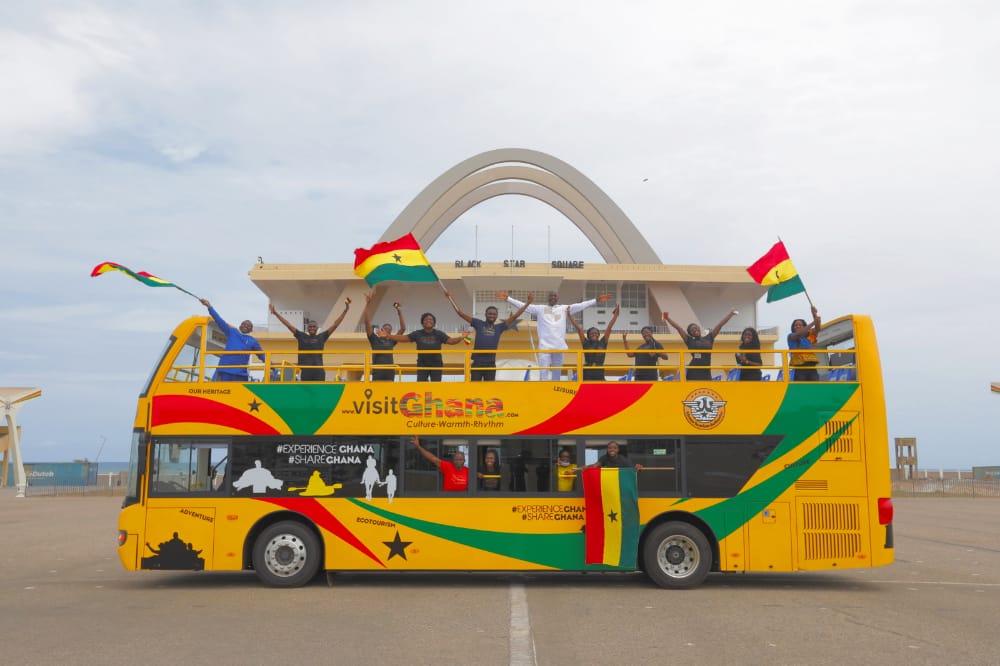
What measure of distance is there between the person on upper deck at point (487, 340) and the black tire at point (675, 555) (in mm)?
3039

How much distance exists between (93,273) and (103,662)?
7129mm

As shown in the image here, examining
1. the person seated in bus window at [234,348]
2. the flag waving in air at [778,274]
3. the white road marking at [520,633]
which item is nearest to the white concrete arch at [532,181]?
the flag waving in air at [778,274]

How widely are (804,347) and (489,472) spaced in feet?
16.0

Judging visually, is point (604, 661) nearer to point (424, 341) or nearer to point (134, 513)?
point (424, 341)

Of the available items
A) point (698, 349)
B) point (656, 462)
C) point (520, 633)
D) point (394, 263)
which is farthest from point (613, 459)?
point (394, 263)

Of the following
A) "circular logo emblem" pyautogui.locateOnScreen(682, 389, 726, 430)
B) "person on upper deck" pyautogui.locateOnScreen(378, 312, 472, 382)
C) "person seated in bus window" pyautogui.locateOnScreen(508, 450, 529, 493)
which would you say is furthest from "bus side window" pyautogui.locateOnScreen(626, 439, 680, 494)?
"person on upper deck" pyautogui.locateOnScreen(378, 312, 472, 382)

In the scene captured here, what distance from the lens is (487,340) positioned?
39.8 feet

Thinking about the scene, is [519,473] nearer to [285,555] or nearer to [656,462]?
[656,462]

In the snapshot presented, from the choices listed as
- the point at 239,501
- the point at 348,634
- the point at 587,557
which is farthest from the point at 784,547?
the point at 239,501

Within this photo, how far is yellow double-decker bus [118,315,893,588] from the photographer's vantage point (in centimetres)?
1102

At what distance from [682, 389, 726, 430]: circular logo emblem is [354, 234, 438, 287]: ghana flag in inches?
181

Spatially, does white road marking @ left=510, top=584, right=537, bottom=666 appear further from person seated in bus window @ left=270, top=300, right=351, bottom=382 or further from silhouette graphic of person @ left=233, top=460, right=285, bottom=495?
person seated in bus window @ left=270, top=300, right=351, bottom=382

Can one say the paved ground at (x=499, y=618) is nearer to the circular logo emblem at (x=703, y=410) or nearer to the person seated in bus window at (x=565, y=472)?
the person seated in bus window at (x=565, y=472)

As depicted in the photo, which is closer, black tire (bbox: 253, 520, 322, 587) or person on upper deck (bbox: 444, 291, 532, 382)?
black tire (bbox: 253, 520, 322, 587)
